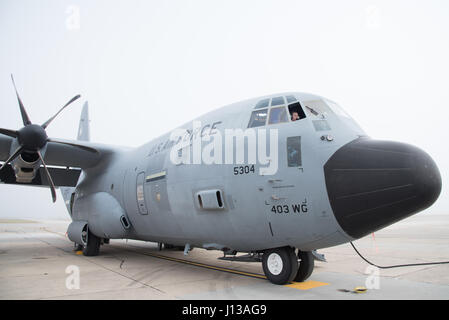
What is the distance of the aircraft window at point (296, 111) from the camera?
262 inches

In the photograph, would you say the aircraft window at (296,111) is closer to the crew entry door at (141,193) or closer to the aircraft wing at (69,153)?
the crew entry door at (141,193)

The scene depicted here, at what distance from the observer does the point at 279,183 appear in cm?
629

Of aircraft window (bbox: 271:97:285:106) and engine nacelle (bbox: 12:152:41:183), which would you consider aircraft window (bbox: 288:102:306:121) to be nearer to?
aircraft window (bbox: 271:97:285:106)

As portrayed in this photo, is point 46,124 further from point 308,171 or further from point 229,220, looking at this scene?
point 308,171

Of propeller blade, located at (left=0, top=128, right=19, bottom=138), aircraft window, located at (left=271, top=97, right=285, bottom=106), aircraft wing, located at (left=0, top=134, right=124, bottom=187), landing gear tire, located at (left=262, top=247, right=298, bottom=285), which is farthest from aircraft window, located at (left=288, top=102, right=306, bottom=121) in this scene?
propeller blade, located at (left=0, top=128, right=19, bottom=138)

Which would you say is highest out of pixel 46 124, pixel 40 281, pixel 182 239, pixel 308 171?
pixel 46 124

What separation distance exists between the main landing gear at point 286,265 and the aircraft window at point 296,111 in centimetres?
262

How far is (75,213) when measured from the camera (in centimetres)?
1393

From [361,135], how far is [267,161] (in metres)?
1.87

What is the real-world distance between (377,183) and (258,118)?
2791 millimetres

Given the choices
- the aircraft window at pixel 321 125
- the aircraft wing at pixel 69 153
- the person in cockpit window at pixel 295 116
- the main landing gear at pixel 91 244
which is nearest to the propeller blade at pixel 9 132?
the aircraft wing at pixel 69 153

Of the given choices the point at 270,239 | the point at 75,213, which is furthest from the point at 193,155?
the point at 75,213

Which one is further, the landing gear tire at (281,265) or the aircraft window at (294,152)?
the landing gear tire at (281,265)

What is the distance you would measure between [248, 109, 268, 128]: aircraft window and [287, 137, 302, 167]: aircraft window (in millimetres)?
871
